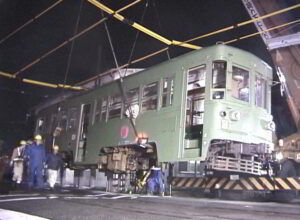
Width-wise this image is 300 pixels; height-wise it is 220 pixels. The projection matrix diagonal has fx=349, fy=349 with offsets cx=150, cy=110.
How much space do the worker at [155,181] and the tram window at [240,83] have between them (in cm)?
314

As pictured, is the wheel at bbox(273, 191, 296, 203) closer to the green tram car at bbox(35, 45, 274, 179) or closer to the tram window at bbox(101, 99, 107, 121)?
the green tram car at bbox(35, 45, 274, 179)

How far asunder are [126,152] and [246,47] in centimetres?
600

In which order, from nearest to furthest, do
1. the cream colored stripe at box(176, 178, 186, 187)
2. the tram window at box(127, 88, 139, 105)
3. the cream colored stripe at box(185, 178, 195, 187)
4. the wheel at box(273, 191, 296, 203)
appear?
the wheel at box(273, 191, 296, 203)
the tram window at box(127, 88, 139, 105)
the cream colored stripe at box(185, 178, 195, 187)
the cream colored stripe at box(176, 178, 186, 187)

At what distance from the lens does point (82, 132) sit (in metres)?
11.8

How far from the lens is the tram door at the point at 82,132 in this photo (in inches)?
461

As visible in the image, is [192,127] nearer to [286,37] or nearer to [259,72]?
[259,72]

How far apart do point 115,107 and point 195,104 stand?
2.57 metres

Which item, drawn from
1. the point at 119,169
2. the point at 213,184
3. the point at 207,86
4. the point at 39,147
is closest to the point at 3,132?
the point at 39,147

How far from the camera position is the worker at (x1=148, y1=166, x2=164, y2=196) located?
967 cm

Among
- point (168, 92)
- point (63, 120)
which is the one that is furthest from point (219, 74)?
point (63, 120)

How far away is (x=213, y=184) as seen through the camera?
1030 cm

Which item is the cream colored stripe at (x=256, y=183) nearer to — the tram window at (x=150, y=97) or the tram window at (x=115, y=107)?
the tram window at (x=150, y=97)

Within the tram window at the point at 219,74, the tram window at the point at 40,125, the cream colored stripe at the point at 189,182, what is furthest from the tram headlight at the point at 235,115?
the tram window at the point at 40,125

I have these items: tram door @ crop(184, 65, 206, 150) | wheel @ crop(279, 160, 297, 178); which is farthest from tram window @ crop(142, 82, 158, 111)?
wheel @ crop(279, 160, 297, 178)
